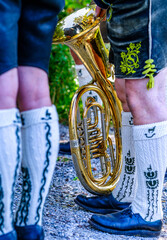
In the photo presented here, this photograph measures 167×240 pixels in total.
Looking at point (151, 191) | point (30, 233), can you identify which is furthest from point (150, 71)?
point (30, 233)

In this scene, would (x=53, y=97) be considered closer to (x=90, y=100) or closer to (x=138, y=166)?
(x=90, y=100)

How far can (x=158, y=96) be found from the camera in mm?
1624

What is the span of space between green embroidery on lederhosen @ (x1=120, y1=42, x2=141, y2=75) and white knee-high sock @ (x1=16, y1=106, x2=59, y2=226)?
0.41 metres

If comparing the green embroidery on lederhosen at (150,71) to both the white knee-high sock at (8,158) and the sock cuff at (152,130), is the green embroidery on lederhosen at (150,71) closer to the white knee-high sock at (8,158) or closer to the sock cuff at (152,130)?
the sock cuff at (152,130)

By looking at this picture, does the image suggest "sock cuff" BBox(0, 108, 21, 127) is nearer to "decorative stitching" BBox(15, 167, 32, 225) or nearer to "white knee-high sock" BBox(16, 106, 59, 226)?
"white knee-high sock" BBox(16, 106, 59, 226)

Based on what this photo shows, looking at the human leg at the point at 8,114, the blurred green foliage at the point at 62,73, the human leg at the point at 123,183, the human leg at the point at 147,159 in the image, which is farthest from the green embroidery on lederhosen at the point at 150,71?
the blurred green foliage at the point at 62,73

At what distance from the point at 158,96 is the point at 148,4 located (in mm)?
366

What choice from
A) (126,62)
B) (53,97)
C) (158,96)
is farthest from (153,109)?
(53,97)

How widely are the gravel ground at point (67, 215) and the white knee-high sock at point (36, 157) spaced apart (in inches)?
12.9

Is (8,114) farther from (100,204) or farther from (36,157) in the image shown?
(100,204)

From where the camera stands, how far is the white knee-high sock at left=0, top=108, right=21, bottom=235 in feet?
3.99

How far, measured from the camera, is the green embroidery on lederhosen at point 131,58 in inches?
61.4

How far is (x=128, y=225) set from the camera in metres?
1.72

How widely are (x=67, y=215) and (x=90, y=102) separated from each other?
0.61 metres
